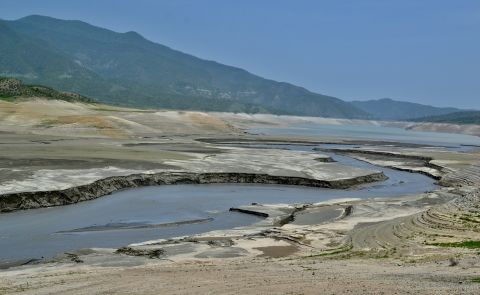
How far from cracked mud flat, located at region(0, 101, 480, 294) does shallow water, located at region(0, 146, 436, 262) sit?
306cm

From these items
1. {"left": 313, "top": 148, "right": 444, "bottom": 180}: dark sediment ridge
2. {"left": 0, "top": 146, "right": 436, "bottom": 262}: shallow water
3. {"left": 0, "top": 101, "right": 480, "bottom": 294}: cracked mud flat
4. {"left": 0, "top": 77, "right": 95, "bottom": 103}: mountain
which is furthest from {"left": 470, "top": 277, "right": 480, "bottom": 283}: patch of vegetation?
{"left": 0, "top": 77, "right": 95, "bottom": 103}: mountain

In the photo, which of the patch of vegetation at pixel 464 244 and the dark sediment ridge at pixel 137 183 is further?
the dark sediment ridge at pixel 137 183

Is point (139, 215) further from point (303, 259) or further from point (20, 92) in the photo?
point (20, 92)

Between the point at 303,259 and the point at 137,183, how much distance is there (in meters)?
26.3

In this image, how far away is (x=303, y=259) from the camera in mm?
24062

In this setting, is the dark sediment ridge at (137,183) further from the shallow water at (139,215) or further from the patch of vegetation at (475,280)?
the patch of vegetation at (475,280)

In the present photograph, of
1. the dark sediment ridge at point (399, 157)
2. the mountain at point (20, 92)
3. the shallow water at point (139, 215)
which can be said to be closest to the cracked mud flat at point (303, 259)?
the shallow water at point (139, 215)

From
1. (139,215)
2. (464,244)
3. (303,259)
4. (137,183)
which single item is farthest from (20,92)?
(464,244)

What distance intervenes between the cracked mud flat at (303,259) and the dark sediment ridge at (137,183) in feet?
14.8

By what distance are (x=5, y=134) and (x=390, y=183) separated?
5648cm

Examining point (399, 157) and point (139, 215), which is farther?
point (399, 157)

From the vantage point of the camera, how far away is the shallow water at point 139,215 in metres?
28.3

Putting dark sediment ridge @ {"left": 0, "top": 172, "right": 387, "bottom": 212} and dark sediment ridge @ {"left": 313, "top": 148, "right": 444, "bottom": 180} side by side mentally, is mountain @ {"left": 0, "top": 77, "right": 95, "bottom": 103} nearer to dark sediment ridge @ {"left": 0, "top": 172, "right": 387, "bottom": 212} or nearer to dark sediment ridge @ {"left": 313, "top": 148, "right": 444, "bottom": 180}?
dark sediment ridge @ {"left": 313, "top": 148, "right": 444, "bottom": 180}

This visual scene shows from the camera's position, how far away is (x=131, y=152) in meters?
64.9
